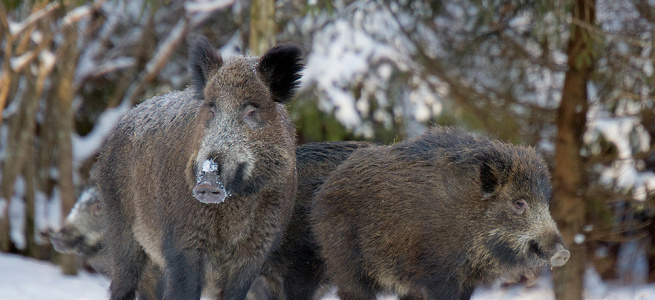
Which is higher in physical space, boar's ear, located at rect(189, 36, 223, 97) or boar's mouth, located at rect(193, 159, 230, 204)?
boar's ear, located at rect(189, 36, 223, 97)

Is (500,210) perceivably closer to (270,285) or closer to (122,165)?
(270,285)

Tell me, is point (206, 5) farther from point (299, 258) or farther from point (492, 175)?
point (492, 175)

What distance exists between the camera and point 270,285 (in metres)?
5.78

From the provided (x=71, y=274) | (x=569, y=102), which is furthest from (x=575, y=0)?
(x=71, y=274)

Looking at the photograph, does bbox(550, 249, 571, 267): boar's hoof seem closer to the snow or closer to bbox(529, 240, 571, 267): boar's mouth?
bbox(529, 240, 571, 267): boar's mouth

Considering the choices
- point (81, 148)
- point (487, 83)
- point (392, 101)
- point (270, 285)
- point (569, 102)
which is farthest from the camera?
point (81, 148)

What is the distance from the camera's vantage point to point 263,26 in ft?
24.1

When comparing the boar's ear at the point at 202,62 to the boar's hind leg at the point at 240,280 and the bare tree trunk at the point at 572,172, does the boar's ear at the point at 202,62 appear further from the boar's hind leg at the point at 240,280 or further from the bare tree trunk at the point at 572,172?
the bare tree trunk at the point at 572,172

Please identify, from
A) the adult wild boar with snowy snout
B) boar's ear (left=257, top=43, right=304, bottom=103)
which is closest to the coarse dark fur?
the adult wild boar with snowy snout

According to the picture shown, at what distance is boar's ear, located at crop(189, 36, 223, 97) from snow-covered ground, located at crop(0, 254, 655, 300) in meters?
4.11

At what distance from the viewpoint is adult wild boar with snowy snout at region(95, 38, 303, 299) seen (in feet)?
14.2

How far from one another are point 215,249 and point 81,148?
7.63 m

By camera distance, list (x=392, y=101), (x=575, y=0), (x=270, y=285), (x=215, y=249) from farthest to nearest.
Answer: (x=392, y=101) < (x=575, y=0) < (x=270, y=285) < (x=215, y=249)

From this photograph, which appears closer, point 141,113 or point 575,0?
point 141,113
